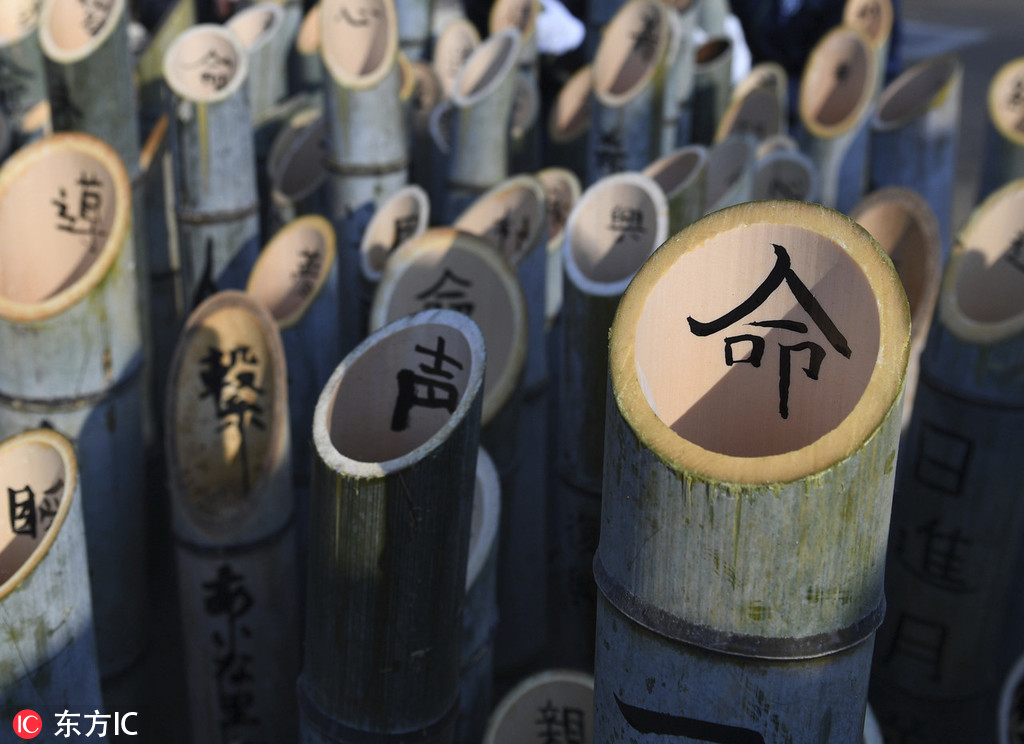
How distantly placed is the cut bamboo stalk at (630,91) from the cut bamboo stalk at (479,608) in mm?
2002

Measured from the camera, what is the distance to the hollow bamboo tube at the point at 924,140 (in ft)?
14.3

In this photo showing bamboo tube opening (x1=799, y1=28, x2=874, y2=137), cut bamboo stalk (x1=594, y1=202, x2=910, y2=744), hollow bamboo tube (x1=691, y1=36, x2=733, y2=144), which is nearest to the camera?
cut bamboo stalk (x1=594, y1=202, x2=910, y2=744)

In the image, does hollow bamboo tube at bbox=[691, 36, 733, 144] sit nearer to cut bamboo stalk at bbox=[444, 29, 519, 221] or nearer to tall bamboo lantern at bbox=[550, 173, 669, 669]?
cut bamboo stalk at bbox=[444, 29, 519, 221]

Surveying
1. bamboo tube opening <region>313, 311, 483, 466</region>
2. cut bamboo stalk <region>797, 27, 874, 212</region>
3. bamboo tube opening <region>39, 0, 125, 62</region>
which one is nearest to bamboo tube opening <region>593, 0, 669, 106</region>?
cut bamboo stalk <region>797, 27, 874, 212</region>

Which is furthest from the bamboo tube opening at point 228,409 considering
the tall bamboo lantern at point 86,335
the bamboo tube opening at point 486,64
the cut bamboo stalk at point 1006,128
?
the cut bamboo stalk at point 1006,128

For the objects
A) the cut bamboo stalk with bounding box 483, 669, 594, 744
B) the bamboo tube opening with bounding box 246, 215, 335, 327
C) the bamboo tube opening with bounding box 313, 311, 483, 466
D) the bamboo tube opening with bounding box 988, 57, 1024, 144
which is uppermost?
the bamboo tube opening with bounding box 988, 57, 1024, 144

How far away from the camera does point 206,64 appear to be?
394cm

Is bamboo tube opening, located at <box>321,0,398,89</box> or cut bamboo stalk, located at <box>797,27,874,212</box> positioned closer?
bamboo tube opening, located at <box>321,0,398,89</box>

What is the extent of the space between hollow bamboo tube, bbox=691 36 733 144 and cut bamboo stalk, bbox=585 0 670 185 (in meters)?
1.18

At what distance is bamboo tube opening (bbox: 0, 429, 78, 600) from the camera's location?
2.11m

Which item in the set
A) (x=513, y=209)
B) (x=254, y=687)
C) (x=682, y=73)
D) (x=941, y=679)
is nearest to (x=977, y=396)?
(x=941, y=679)

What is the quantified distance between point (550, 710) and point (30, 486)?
121cm

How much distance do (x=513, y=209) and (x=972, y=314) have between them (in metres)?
1.38

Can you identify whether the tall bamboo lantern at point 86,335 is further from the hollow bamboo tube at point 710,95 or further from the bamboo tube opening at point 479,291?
the hollow bamboo tube at point 710,95
